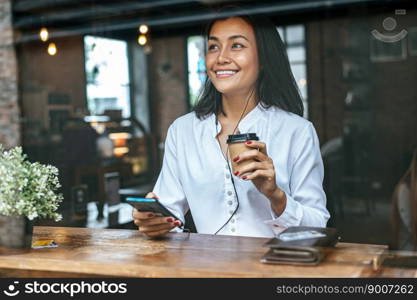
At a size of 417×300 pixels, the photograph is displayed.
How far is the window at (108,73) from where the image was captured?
514 centimetres

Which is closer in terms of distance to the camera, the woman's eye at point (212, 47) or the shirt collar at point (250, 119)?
the shirt collar at point (250, 119)

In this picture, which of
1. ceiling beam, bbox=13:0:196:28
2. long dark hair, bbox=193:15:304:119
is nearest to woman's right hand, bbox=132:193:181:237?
long dark hair, bbox=193:15:304:119

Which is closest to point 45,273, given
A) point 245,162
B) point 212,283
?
point 212,283

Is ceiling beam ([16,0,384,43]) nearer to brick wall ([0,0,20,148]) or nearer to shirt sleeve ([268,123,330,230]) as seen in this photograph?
brick wall ([0,0,20,148])

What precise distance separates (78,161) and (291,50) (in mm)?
2445

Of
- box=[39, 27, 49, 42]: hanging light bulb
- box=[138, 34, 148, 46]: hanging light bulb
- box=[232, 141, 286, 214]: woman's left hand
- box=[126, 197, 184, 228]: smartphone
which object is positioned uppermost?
box=[39, 27, 49, 42]: hanging light bulb

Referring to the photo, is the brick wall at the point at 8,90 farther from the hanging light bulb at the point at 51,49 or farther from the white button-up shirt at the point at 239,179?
the white button-up shirt at the point at 239,179

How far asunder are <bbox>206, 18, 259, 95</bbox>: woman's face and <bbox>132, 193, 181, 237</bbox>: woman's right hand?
32.2 inches

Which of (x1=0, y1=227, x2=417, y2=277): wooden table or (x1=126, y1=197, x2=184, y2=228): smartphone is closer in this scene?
(x1=0, y1=227, x2=417, y2=277): wooden table

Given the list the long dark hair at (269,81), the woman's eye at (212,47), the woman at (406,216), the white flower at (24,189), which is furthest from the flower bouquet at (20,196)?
the woman at (406,216)

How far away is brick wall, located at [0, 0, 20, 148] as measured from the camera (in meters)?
5.11

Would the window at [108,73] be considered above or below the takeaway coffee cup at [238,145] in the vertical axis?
above

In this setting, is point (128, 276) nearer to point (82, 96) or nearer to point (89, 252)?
point (89, 252)

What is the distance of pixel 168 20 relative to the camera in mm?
4500
